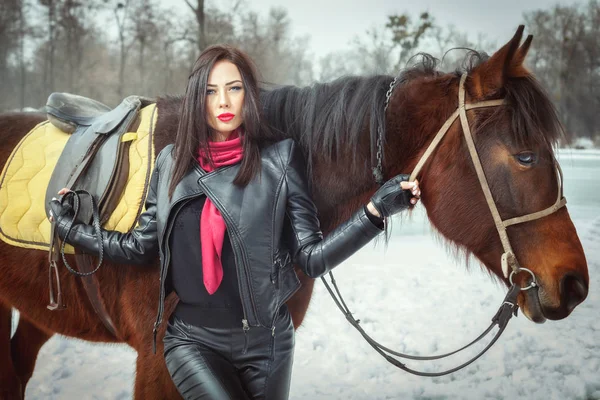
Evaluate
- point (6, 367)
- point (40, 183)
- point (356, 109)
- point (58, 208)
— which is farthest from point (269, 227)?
point (6, 367)

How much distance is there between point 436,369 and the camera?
363cm

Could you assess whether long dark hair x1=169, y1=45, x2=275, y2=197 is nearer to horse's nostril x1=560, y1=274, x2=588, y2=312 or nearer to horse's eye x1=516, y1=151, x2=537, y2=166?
horse's eye x1=516, y1=151, x2=537, y2=166

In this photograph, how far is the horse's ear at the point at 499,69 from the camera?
1.45 m

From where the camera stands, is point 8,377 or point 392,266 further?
point 392,266

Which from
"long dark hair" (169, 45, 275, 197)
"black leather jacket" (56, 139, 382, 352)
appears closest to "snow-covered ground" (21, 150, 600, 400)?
"black leather jacket" (56, 139, 382, 352)

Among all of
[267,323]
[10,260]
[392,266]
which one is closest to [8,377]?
[10,260]

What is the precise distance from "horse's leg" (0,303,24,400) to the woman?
1.79m

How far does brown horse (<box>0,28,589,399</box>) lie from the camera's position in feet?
4.80

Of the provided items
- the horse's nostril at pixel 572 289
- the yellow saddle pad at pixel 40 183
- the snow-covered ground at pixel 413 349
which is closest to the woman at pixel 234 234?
the yellow saddle pad at pixel 40 183

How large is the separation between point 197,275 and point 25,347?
7.05ft

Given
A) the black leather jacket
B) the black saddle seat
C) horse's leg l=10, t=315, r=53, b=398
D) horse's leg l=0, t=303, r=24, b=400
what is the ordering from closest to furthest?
the black leather jacket < the black saddle seat < horse's leg l=0, t=303, r=24, b=400 < horse's leg l=10, t=315, r=53, b=398

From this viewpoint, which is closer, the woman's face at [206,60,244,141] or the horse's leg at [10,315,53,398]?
the woman's face at [206,60,244,141]

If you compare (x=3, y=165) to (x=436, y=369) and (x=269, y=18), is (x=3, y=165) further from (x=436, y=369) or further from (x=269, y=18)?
(x=269, y=18)

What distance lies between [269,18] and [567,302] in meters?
8.05
